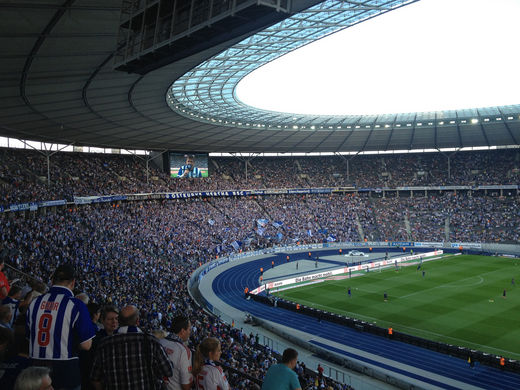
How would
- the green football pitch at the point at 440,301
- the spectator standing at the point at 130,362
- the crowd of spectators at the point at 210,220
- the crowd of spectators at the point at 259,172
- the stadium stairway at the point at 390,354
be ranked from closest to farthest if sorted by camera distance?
the spectator standing at the point at 130,362
the stadium stairway at the point at 390,354
the crowd of spectators at the point at 210,220
the green football pitch at the point at 440,301
the crowd of spectators at the point at 259,172

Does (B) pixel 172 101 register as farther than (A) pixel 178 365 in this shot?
Yes

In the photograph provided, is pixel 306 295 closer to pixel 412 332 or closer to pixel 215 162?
pixel 412 332

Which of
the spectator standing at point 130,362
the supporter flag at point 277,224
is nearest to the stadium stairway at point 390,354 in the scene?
the spectator standing at point 130,362

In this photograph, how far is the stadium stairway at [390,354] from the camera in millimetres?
18688

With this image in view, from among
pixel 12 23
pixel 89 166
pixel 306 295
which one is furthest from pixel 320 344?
pixel 89 166

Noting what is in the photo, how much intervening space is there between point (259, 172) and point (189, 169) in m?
13.4

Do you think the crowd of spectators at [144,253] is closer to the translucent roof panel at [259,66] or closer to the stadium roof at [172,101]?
the stadium roof at [172,101]

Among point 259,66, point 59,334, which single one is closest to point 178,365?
point 59,334

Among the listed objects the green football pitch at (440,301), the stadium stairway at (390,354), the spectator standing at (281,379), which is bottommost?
the stadium stairway at (390,354)

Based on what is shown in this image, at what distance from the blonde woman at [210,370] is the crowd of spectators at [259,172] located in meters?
37.8

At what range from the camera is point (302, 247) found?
55.2 meters

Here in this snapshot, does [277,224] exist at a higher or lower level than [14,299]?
lower

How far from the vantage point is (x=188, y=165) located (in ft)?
Result: 195

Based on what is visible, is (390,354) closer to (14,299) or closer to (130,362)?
(14,299)
